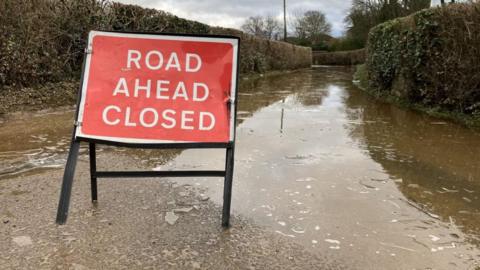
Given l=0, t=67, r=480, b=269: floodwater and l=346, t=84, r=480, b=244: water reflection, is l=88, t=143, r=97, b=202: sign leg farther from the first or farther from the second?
l=346, t=84, r=480, b=244: water reflection

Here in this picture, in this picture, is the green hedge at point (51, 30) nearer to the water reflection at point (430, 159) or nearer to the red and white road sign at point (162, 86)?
the red and white road sign at point (162, 86)

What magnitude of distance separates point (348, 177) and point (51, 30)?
722 cm

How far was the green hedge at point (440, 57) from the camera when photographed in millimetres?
7141

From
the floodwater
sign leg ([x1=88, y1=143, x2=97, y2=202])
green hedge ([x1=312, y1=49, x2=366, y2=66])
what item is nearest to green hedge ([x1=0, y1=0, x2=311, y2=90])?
the floodwater

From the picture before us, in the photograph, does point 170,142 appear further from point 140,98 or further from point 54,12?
point 54,12

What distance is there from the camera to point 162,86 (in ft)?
10.7

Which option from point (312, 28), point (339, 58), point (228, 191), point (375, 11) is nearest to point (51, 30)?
point (228, 191)

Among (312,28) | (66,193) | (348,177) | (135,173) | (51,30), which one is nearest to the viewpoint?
(66,193)

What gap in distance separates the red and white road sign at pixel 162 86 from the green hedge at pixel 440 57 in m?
5.50

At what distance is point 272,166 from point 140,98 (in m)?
2.09

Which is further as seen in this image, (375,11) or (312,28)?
(312,28)

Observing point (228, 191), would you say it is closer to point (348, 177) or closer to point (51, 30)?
point (348, 177)

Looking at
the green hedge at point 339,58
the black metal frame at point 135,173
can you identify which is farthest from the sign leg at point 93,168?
the green hedge at point 339,58

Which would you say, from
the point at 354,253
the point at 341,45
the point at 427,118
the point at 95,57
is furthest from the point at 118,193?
the point at 341,45
